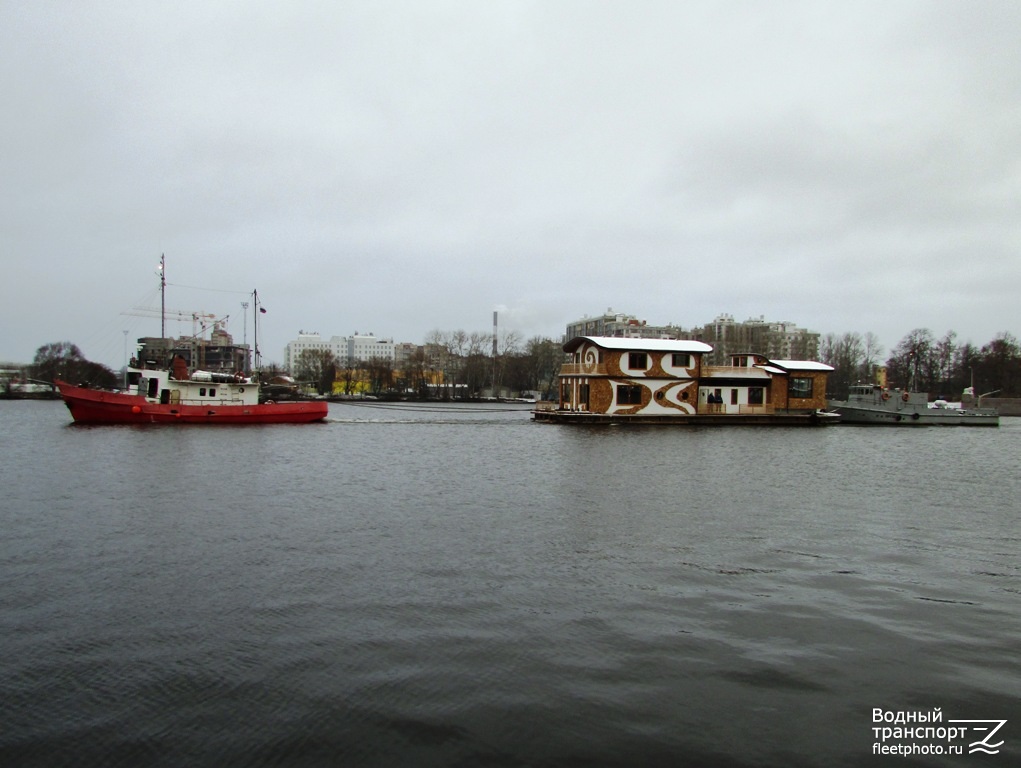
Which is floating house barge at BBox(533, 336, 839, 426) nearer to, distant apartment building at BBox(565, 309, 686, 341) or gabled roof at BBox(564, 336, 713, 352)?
gabled roof at BBox(564, 336, 713, 352)

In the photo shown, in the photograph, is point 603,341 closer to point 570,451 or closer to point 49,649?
point 570,451

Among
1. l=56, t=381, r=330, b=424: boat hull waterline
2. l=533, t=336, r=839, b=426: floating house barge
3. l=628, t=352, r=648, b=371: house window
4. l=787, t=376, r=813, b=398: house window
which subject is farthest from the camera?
l=787, t=376, r=813, b=398: house window

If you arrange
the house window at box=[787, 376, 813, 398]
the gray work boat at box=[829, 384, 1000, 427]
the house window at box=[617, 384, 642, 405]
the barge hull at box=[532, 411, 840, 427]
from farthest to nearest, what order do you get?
the gray work boat at box=[829, 384, 1000, 427]
the house window at box=[787, 376, 813, 398]
the house window at box=[617, 384, 642, 405]
the barge hull at box=[532, 411, 840, 427]

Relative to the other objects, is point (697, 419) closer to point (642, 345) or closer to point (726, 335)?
point (642, 345)

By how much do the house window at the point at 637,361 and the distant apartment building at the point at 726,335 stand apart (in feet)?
221

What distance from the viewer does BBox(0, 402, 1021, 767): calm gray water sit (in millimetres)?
6359

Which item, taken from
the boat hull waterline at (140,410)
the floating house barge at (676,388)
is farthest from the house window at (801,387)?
the boat hull waterline at (140,410)

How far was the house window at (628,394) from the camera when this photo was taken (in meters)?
50.9

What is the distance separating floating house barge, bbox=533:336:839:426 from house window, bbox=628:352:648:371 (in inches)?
2.9

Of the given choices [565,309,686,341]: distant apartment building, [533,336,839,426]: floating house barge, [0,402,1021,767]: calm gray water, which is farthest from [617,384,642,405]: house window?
[565,309,686,341]: distant apartment building

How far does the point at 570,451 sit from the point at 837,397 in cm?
8454

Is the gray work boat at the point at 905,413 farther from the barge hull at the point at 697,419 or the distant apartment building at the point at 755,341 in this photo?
the distant apartment building at the point at 755,341

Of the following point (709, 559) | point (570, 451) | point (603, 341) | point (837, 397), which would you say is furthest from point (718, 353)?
point (709, 559)

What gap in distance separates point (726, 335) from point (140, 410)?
418 feet
